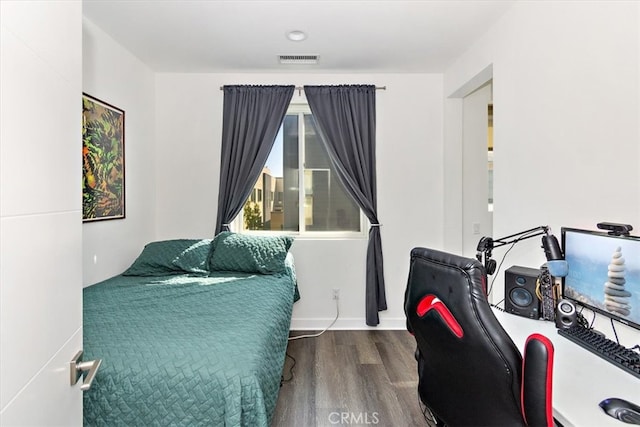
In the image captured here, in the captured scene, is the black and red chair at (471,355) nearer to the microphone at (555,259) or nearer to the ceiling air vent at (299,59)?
the microphone at (555,259)

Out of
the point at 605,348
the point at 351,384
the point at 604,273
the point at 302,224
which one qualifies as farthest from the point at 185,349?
the point at 302,224

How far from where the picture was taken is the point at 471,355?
3.87 feet

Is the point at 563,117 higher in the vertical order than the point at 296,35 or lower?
lower

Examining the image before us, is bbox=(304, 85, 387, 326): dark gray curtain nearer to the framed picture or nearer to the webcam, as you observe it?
the framed picture

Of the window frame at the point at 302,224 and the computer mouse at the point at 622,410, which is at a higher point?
the window frame at the point at 302,224

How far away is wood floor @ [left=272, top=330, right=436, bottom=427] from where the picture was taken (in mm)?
2154

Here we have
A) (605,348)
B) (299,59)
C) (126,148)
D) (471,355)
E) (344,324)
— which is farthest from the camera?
(344,324)

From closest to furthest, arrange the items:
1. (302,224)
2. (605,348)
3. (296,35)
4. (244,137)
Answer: (605,348), (296,35), (244,137), (302,224)

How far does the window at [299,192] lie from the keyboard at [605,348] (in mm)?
2310

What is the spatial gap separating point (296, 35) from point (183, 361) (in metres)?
2.42

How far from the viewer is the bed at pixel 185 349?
135cm

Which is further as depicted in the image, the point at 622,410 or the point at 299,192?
the point at 299,192

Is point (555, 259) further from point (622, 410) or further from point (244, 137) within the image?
point (244, 137)

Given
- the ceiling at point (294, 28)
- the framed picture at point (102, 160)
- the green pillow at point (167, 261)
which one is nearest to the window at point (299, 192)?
the ceiling at point (294, 28)
